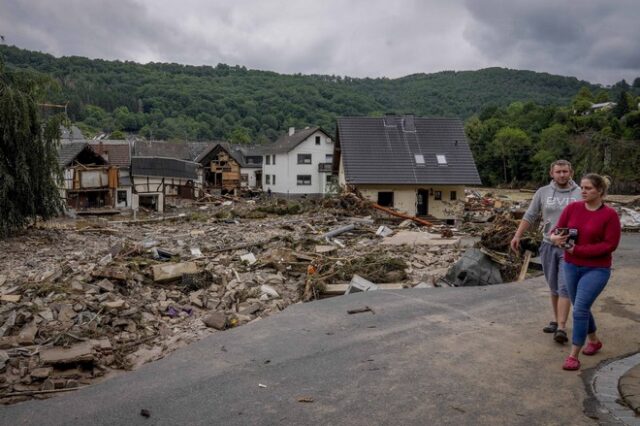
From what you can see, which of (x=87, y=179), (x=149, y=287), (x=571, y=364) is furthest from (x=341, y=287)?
(x=87, y=179)

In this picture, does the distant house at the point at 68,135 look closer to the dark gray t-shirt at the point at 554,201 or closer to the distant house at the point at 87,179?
the distant house at the point at 87,179

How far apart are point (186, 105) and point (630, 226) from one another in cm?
11642

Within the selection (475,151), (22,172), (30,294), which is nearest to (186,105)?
(475,151)

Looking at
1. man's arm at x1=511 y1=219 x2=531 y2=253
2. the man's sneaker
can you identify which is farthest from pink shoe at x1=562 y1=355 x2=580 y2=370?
man's arm at x1=511 y1=219 x2=531 y2=253

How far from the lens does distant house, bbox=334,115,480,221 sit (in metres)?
30.6

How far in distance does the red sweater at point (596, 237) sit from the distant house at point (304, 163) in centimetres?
5075

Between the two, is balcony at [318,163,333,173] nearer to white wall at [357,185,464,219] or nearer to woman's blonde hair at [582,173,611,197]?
white wall at [357,185,464,219]

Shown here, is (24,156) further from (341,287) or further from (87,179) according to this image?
(87,179)

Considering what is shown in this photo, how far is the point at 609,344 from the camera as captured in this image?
5.88 meters

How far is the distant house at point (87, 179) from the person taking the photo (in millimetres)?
39156

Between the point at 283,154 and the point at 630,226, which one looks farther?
the point at 283,154

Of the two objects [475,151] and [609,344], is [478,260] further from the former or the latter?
[475,151]

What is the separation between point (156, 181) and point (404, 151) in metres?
22.3

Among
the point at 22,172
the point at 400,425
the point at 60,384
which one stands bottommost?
the point at 60,384
